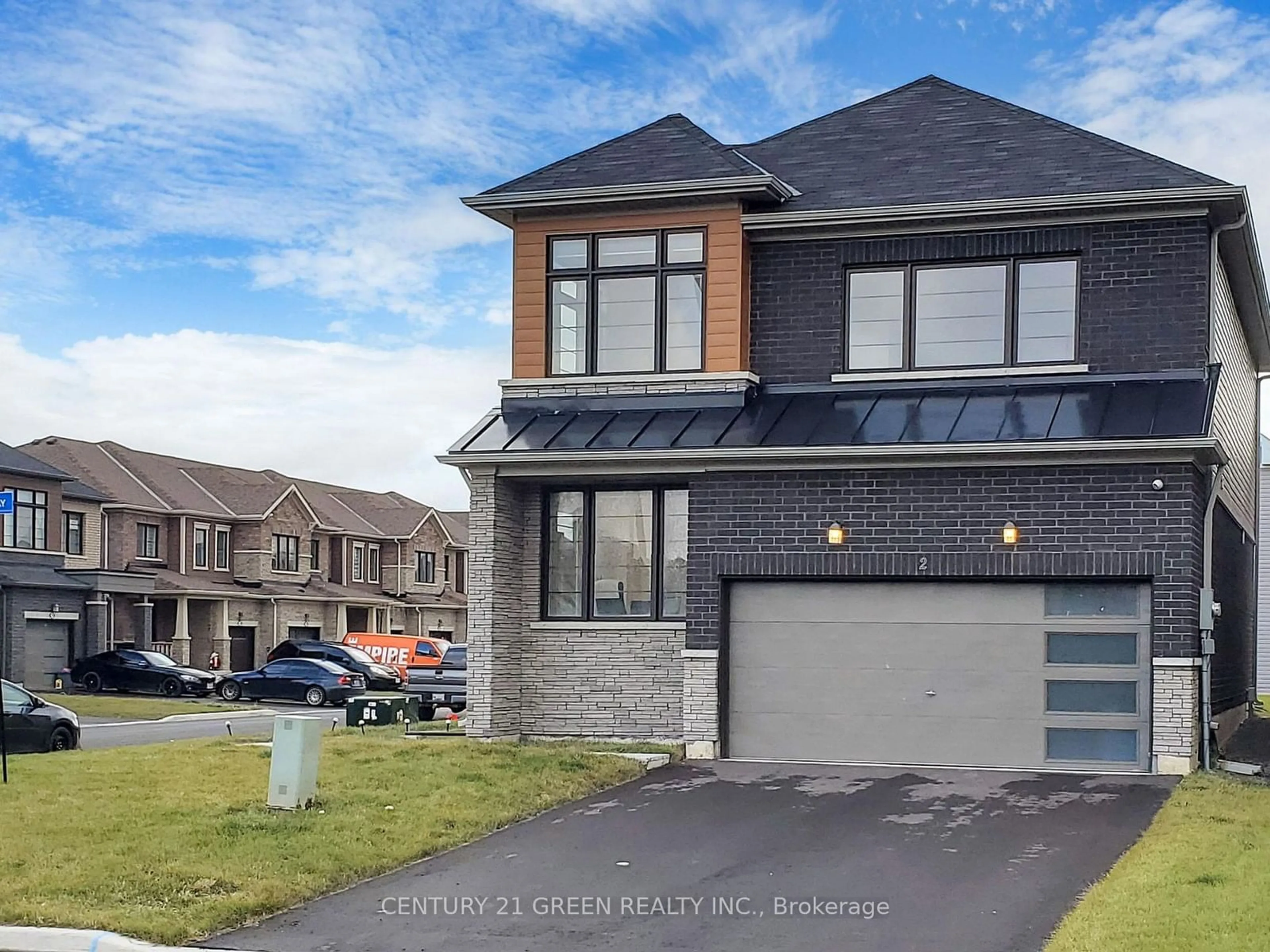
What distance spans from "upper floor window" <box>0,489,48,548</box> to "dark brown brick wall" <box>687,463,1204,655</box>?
34.4 m

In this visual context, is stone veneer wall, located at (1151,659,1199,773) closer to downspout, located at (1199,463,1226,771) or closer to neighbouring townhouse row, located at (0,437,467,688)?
downspout, located at (1199,463,1226,771)

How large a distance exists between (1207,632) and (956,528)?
2964 millimetres

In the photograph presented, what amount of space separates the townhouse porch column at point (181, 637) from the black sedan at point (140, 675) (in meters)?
6.68

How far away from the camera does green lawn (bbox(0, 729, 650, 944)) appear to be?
1044cm

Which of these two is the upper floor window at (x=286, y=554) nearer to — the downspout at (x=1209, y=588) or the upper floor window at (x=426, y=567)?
the upper floor window at (x=426, y=567)

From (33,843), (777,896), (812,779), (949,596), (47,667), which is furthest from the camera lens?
(47,667)

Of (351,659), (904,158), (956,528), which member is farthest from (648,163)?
(351,659)

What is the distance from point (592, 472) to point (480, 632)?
2444 mm

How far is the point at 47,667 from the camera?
47.5m

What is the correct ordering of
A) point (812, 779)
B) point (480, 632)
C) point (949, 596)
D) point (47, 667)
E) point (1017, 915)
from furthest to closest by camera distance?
point (47, 667) → point (480, 632) → point (949, 596) → point (812, 779) → point (1017, 915)

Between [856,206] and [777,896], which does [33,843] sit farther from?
[856,206]

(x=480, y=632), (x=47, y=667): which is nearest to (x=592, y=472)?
(x=480, y=632)

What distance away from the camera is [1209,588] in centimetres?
1817

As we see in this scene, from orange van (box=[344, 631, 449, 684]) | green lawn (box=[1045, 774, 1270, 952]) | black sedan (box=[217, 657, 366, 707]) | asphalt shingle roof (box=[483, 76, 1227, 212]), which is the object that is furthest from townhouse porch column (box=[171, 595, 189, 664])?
green lawn (box=[1045, 774, 1270, 952])
